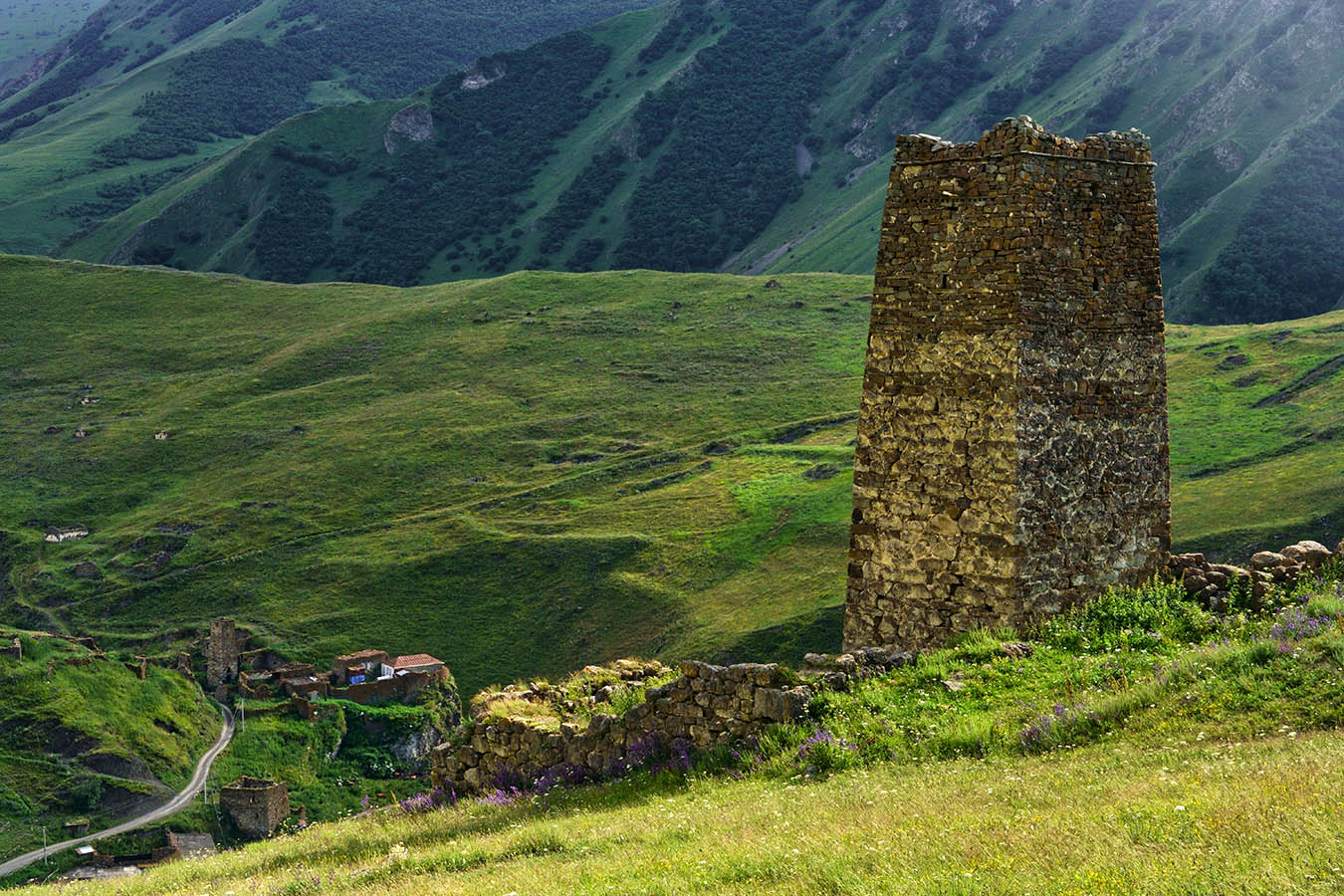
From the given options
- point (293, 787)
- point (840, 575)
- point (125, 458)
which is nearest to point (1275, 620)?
point (293, 787)

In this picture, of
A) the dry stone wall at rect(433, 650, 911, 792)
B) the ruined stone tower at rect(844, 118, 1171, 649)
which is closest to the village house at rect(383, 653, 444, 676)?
the dry stone wall at rect(433, 650, 911, 792)

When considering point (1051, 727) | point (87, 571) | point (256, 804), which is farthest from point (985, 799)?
point (87, 571)

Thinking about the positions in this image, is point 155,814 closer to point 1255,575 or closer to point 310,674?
point 310,674

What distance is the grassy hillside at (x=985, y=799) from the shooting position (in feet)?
27.7

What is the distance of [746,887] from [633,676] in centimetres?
688

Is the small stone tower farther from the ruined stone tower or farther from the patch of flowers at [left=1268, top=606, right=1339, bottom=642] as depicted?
the patch of flowers at [left=1268, top=606, right=1339, bottom=642]

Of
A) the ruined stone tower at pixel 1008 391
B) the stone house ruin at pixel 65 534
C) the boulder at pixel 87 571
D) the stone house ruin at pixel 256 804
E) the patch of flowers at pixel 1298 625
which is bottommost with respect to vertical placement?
the stone house ruin at pixel 256 804

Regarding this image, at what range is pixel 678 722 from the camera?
13.4m

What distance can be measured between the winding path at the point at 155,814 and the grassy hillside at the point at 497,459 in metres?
13.7

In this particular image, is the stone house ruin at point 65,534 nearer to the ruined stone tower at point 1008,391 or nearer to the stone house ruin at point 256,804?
the stone house ruin at point 256,804

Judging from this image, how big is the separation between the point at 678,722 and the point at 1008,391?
4303mm

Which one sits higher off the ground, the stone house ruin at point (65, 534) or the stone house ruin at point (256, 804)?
the stone house ruin at point (65, 534)

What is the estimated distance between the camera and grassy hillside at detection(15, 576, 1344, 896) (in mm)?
8438

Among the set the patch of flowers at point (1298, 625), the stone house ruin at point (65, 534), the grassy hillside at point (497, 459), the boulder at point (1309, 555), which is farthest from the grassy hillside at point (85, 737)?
the patch of flowers at point (1298, 625)
